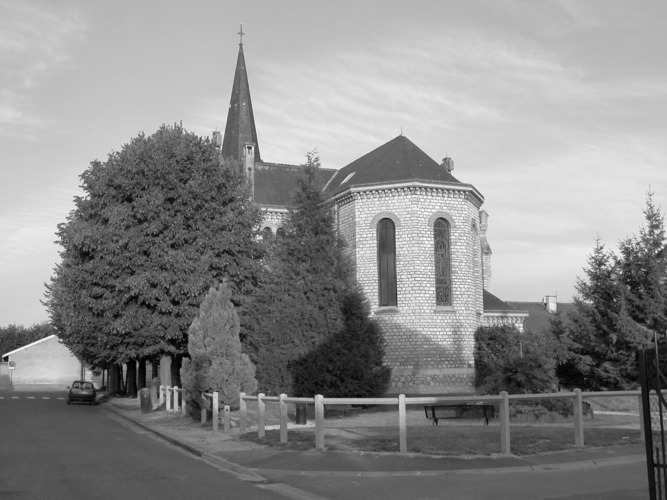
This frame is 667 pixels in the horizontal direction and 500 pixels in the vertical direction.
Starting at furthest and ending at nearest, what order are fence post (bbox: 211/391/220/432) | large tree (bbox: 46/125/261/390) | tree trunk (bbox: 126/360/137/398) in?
tree trunk (bbox: 126/360/137/398) → large tree (bbox: 46/125/261/390) → fence post (bbox: 211/391/220/432)

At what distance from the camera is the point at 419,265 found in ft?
124

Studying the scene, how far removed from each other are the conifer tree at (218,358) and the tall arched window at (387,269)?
1566 cm

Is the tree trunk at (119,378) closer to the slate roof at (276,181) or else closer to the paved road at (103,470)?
the slate roof at (276,181)

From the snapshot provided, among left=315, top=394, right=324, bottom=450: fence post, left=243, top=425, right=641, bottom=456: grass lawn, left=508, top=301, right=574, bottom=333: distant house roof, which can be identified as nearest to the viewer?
left=243, top=425, right=641, bottom=456: grass lawn

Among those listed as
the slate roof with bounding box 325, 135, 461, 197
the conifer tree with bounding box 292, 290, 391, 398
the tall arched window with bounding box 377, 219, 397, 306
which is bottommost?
the conifer tree with bounding box 292, 290, 391, 398

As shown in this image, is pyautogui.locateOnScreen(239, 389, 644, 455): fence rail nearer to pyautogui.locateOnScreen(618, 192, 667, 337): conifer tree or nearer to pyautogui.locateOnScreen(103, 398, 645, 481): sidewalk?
pyautogui.locateOnScreen(103, 398, 645, 481): sidewalk

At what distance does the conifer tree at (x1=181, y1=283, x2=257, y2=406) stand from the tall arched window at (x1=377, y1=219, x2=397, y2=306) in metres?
15.7

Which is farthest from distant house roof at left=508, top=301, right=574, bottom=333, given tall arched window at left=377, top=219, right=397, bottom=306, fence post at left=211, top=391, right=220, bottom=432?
fence post at left=211, top=391, right=220, bottom=432

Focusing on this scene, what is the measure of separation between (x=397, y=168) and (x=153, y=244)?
47.8ft

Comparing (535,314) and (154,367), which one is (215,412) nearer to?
(154,367)

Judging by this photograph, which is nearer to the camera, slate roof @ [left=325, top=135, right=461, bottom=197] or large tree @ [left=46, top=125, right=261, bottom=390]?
large tree @ [left=46, top=125, right=261, bottom=390]

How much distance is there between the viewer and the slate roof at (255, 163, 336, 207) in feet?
157

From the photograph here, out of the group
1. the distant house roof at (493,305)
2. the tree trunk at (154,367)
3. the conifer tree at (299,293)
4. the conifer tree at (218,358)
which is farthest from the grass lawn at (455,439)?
the distant house roof at (493,305)

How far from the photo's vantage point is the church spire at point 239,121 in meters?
56.3
